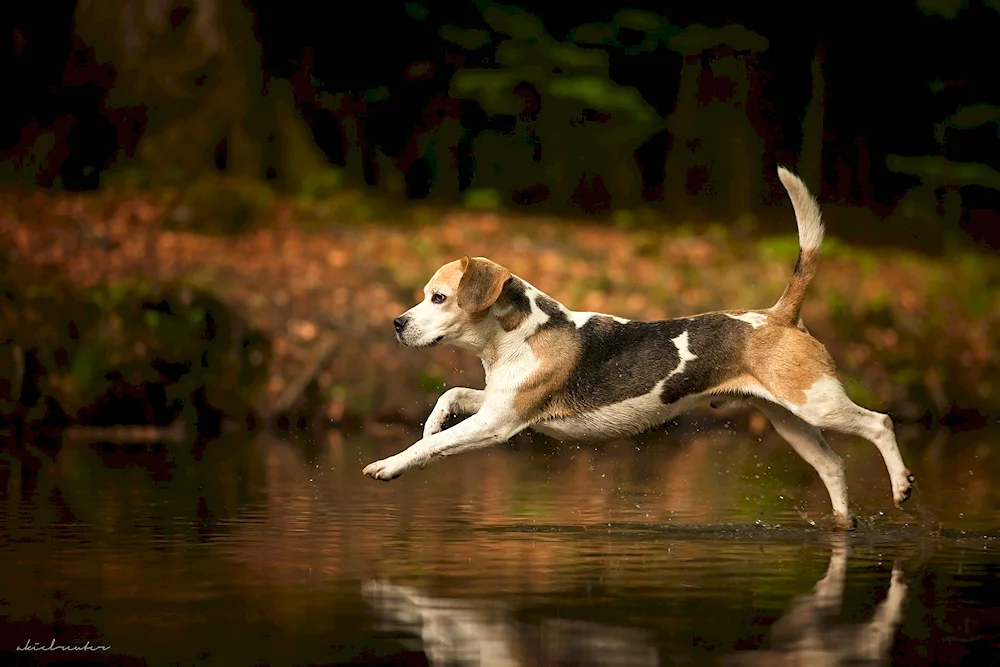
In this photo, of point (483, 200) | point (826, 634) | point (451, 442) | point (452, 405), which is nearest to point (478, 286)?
point (452, 405)

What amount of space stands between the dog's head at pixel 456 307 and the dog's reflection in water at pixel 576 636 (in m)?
2.63

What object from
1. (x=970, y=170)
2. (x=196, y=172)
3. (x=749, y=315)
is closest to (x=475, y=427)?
(x=749, y=315)

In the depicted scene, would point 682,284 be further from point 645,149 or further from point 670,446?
point 645,149

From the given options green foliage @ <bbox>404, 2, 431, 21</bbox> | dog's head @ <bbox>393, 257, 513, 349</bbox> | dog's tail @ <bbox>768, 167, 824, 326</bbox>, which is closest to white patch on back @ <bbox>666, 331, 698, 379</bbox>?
dog's tail @ <bbox>768, 167, 824, 326</bbox>

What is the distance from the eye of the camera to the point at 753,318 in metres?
10.2

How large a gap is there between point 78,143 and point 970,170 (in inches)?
539

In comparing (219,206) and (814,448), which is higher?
(219,206)

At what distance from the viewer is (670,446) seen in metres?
16.5

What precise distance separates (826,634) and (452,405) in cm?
405

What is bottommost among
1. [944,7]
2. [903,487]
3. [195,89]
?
[903,487]

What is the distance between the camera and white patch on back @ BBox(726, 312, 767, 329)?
10117mm

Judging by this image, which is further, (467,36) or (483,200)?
(467,36)
